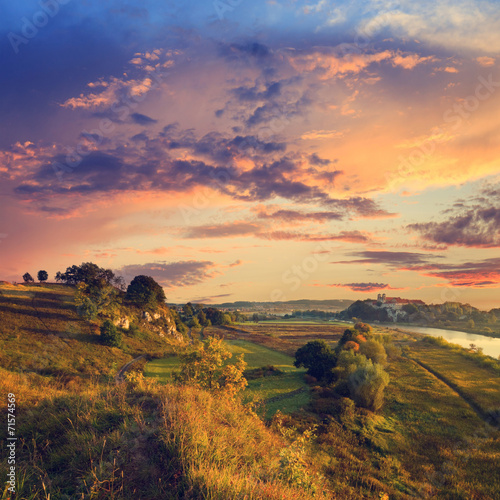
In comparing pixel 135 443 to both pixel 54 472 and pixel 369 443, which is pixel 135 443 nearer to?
pixel 54 472

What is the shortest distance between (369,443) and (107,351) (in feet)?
173

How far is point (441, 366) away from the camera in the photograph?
226ft

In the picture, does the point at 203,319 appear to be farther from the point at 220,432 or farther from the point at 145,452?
the point at 145,452

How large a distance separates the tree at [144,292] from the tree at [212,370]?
72362 millimetres

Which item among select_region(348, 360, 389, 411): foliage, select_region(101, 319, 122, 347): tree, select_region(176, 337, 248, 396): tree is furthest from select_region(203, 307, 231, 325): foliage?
select_region(176, 337, 248, 396): tree

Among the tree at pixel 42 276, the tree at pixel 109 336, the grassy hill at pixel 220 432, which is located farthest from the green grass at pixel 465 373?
the tree at pixel 42 276

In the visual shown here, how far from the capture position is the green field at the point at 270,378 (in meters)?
38.6

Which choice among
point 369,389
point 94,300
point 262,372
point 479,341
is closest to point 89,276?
point 94,300

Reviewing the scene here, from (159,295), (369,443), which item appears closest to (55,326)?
(159,295)

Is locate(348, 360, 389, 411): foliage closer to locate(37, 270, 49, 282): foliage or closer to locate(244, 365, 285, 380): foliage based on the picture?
locate(244, 365, 285, 380): foliage

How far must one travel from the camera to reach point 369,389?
38938mm

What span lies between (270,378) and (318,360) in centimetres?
951

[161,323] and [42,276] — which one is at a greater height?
[42,276]

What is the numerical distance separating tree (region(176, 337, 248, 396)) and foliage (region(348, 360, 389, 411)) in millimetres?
21976
